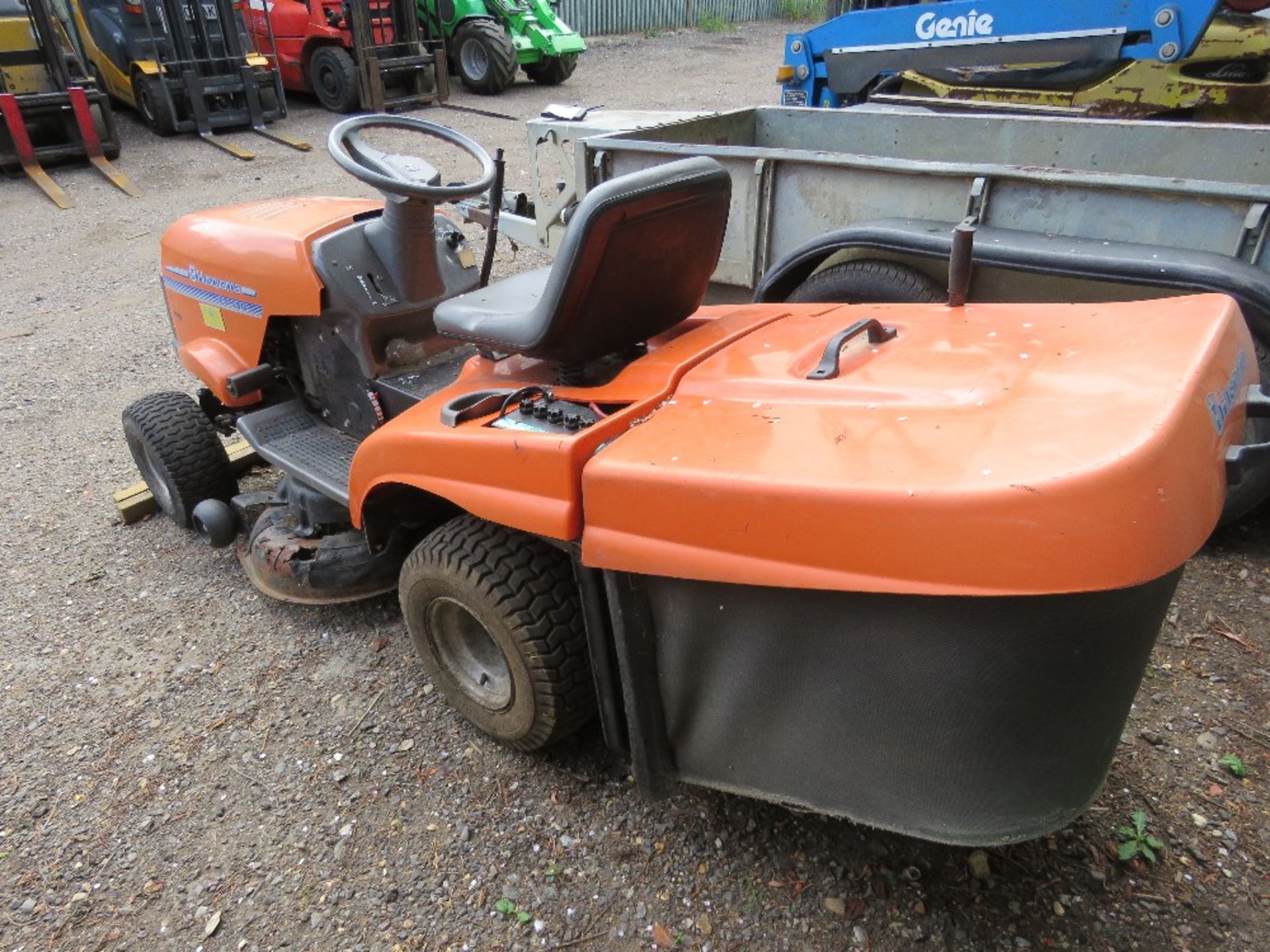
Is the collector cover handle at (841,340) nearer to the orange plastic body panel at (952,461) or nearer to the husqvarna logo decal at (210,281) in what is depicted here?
the orange plastic body panel at (952,461)

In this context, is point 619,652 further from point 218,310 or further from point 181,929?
point 218,310

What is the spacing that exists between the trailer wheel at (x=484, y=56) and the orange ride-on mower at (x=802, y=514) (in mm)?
9455

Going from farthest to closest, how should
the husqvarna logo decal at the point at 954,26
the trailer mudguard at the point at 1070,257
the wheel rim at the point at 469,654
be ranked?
the husqvarna logo decal at the point at 954,26, the trailer mudguard at the point at 1070,257, the wheel rim at the point at 469,654

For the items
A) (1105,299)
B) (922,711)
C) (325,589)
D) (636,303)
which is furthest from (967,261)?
(325,589)

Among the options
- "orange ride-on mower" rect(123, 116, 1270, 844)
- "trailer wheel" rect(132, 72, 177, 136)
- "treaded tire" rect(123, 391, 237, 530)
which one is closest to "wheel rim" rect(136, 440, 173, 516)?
"treaded tire" rect(123, 391, 237, 530)

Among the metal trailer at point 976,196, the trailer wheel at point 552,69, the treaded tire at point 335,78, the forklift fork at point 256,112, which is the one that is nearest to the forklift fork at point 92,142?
the forklift fork at point 256,112

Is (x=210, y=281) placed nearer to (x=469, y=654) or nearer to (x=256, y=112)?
(x=469, y=654)

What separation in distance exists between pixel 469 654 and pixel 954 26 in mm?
4363

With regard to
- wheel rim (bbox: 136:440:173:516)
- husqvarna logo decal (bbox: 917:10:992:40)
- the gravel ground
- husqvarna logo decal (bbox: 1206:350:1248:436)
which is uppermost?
husqvarna logo decal (bbox: 917:10:992:40)

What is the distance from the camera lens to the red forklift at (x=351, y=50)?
1005 centimetres

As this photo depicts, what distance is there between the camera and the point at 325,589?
9.00 ft

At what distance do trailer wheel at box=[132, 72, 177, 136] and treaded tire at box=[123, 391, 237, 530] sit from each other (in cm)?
717

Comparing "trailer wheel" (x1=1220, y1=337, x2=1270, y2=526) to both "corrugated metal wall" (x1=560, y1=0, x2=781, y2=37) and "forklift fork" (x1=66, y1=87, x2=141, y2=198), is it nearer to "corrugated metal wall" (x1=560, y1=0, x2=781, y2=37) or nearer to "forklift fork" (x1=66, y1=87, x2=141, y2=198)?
"forklift fork" (x1=66, y1=87, x2=141, y2=198)

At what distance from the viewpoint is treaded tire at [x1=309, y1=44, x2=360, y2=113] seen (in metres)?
→ 10.2
